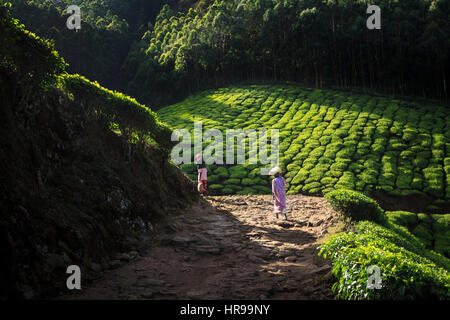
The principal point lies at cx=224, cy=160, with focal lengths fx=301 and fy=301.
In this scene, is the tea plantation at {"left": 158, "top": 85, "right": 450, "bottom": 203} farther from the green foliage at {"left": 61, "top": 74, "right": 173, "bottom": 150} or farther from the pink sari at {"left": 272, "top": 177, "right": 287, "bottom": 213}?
the green foliage at {"left": 61, "top": 74, "right": 173, "bottom": 150}

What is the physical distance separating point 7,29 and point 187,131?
64.5 feet

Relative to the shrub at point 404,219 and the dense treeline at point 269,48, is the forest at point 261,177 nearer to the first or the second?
the shrub at point 404,219

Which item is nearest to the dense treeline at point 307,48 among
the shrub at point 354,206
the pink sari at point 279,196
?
the pink sari at point 279,196

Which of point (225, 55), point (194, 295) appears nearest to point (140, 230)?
point (194, 295)

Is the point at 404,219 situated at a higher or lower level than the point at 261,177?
lower

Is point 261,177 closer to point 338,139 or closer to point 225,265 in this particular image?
point 338,139

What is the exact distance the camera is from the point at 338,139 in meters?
21.3

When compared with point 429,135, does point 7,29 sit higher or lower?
higher

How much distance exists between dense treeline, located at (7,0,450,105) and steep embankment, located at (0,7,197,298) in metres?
28.0

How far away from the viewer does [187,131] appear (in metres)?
24.6

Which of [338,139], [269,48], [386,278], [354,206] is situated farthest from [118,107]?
[269,48]

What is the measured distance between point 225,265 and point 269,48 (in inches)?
1306

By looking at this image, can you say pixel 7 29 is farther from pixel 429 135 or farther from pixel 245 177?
pixel 429 135
